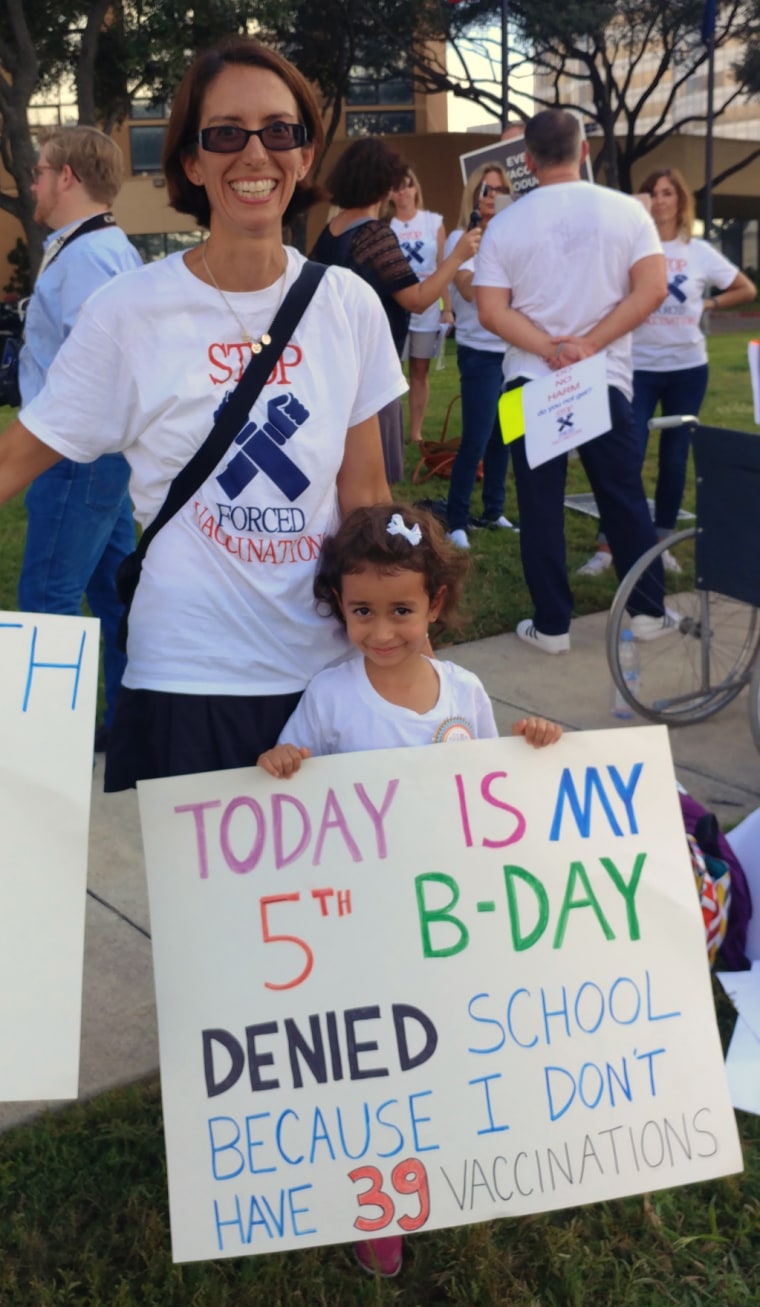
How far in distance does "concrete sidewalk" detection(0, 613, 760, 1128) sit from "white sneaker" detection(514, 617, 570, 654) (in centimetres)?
4

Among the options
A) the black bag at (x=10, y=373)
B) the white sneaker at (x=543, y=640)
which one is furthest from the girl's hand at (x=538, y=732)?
the white sneaker at (x=543, y=640)

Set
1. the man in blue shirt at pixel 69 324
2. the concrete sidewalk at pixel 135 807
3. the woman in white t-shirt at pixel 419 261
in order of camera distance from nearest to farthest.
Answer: the concrete sidewalk at pixel 135 807, the man in blue shirt at pixel 69 324, the woman in white t-shirt at pixel 419 261

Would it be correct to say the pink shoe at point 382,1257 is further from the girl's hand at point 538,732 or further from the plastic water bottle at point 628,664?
the plastic water bottle at point 628,664

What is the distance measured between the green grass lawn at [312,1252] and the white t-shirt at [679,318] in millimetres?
4480

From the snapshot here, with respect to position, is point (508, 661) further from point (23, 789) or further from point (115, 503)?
point (23, 789)

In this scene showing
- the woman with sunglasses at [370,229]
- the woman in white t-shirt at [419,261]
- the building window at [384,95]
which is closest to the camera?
the woman with sunglasses at [370,229]

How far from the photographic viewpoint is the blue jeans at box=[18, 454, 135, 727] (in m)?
3.92

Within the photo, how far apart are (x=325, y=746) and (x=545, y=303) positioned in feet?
10.7

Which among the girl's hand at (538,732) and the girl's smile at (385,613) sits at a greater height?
the girl's smile at (385,613)

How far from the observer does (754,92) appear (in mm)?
32906

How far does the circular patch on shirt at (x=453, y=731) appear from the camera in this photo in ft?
7.67

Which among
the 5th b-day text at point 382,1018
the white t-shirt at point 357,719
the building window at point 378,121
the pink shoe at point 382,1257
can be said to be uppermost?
the building window at point 378,121

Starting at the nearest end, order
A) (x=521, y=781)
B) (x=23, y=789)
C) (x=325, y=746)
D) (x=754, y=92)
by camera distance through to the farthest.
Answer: (x=23, y=789) < (x=521, y=781) < (x=325, y=746) < (x=754, y=92)

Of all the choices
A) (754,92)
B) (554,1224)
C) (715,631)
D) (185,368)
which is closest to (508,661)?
(715,631)
